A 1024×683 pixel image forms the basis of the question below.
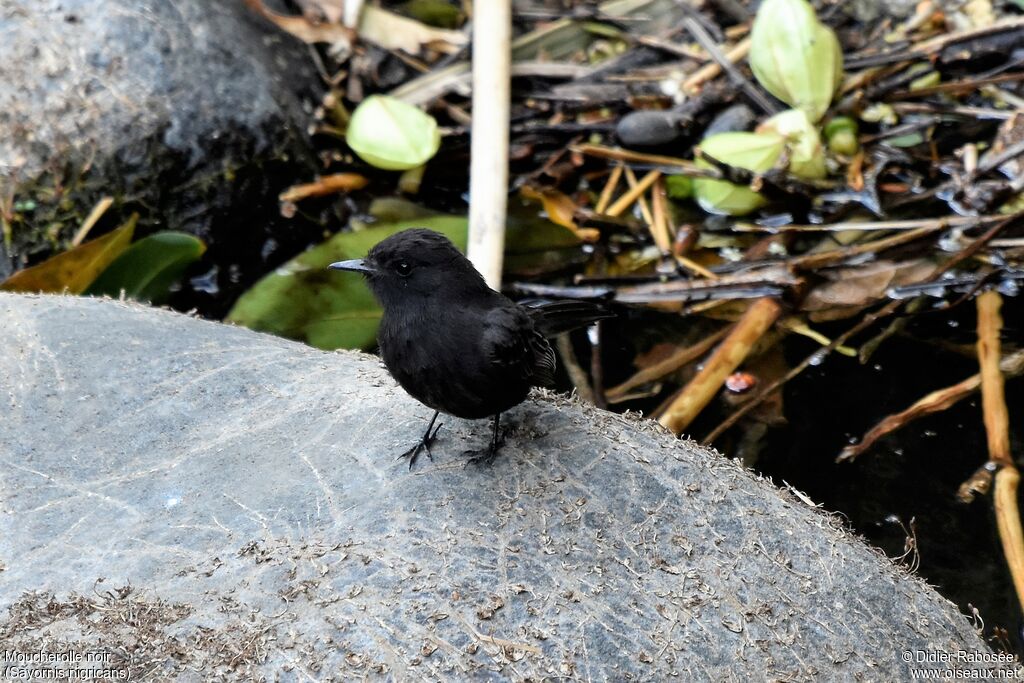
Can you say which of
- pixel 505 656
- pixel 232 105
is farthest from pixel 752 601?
pixel 232 105

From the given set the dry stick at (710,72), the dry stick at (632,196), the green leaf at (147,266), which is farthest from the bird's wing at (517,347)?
the dry stick at (710,72)

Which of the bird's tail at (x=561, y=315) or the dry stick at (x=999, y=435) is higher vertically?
the bird's tail at (x=561, y=315)

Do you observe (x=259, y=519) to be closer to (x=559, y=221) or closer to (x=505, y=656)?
(x=505, y=656)

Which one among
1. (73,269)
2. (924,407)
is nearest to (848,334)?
(924,407)

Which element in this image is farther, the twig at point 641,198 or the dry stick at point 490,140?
the twig at point 641,198

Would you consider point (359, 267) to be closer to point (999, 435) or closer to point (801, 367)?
point (801, 367)

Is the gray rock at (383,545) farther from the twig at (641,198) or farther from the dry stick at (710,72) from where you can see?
the dry stick at (710,72)

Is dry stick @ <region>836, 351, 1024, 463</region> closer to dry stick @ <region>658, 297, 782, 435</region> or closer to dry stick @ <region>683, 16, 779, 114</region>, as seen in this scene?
dry stick @ <region>658, 297, 782, 435</region>

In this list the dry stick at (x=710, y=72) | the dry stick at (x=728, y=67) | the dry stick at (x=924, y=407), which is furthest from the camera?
the dry stick at (x=710, y=72)
